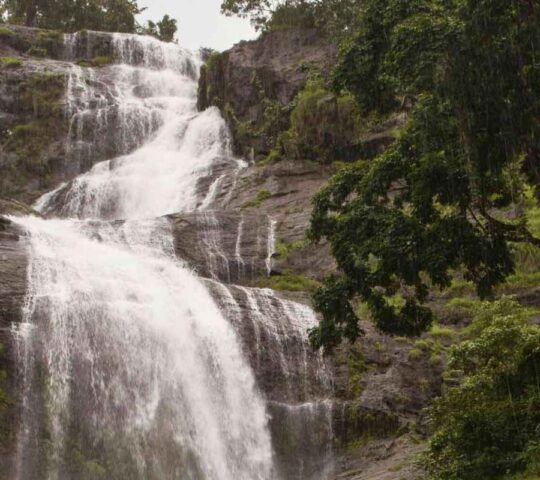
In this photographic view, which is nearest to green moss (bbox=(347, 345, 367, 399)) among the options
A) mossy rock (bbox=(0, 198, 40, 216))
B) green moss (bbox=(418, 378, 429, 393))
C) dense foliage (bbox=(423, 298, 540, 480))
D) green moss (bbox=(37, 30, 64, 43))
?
green moss (bbox=(418, 378, 429, 393))

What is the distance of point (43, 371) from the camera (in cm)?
1916

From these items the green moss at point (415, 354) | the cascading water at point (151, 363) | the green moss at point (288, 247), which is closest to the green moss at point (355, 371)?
the cascading water at point (151, 363)

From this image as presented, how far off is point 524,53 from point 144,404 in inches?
457

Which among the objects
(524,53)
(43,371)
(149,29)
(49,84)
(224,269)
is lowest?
(43,371)

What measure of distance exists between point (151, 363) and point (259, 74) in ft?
78.1

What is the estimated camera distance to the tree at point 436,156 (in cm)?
1353

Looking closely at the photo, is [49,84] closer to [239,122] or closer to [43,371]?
[239,122]

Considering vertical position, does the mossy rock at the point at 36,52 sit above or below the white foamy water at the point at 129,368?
above

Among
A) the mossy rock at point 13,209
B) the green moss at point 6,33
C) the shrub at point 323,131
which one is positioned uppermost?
the green moss at point 6,33

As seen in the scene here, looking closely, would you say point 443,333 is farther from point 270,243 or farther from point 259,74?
point 259,74

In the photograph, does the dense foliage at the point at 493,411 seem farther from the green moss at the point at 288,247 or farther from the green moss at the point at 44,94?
the green moss at the point at 44,94

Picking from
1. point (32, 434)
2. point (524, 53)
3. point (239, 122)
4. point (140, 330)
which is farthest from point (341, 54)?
point (239, 122)

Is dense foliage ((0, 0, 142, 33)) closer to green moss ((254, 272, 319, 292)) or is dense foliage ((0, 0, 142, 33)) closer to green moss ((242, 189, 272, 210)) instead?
green moss ((242, 189, 272, 210))

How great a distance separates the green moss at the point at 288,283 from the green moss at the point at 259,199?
5.24 metres
